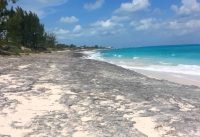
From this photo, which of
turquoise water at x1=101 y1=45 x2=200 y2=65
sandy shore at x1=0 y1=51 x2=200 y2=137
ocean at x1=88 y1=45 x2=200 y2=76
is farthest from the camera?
turquoise water at x1=101 y1=45 x2=200 y2=65

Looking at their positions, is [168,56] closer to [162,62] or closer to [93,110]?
[162,62]

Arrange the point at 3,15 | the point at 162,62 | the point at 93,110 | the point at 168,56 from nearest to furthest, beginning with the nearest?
the point at 93,110
the point at 3,15
the point at 162,62
the point at 168,56

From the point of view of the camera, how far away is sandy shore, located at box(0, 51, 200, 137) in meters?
7.68

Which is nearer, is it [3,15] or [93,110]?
[93,110]

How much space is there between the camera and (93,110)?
9.25 meters

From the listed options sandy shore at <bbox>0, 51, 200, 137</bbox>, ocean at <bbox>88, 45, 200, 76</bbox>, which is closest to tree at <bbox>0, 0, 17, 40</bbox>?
ocean at <bbox>88, 45, 200, 76</bbox>

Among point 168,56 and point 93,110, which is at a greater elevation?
point 93,110

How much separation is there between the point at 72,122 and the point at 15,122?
119 cm

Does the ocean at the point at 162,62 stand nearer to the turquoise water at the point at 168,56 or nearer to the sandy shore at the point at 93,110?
the turquoise water at the point at 168,56

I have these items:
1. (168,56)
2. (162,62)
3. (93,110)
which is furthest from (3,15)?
(168,56)

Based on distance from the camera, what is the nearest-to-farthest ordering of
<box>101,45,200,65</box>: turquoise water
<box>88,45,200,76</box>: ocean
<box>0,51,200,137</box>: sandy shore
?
<box>0,51,200,137</box>: sandy shore → <box>88,45,200,76</box>: ocean → <box>101,45,200,65</box>: turquoise water

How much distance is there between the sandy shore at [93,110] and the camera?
7676mm

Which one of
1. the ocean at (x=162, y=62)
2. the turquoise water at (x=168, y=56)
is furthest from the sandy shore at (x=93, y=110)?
the turquoise water at (x=168, y=56)

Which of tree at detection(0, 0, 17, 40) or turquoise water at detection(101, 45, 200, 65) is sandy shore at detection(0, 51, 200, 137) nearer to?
tree at detection(0, 0, 17, 40)
